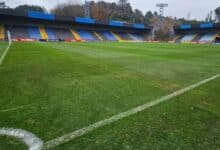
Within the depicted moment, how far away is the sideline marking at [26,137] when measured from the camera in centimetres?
183

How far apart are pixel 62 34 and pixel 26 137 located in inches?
1798

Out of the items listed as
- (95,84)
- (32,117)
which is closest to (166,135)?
(32,117)

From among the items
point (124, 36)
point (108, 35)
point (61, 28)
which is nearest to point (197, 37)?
point (124, 36)

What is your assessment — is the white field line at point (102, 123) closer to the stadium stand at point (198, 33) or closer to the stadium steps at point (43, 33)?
the stadium steps at point (43, 33)

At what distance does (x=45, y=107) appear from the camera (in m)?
2.76

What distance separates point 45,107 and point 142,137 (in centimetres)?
147

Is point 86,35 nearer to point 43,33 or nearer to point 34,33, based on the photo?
point 43,33

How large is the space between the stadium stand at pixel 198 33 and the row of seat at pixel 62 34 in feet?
46.2

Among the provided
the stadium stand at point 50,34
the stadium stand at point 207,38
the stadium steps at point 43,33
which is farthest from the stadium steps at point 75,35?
the stadium stand at point 207,38

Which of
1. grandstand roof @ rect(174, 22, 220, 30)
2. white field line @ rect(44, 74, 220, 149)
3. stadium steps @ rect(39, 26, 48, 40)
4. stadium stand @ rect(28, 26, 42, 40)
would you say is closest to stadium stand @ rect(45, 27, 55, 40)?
stadium steps @ rect(39, 26, 48, 40)

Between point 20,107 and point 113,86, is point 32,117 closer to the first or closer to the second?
point 20,107

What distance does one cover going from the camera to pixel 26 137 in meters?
1.96

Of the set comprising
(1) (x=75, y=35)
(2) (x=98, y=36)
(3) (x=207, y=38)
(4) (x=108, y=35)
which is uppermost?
(1) (x=75, y=35)

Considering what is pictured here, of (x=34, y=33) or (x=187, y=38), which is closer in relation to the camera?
(x=34, y=33)
